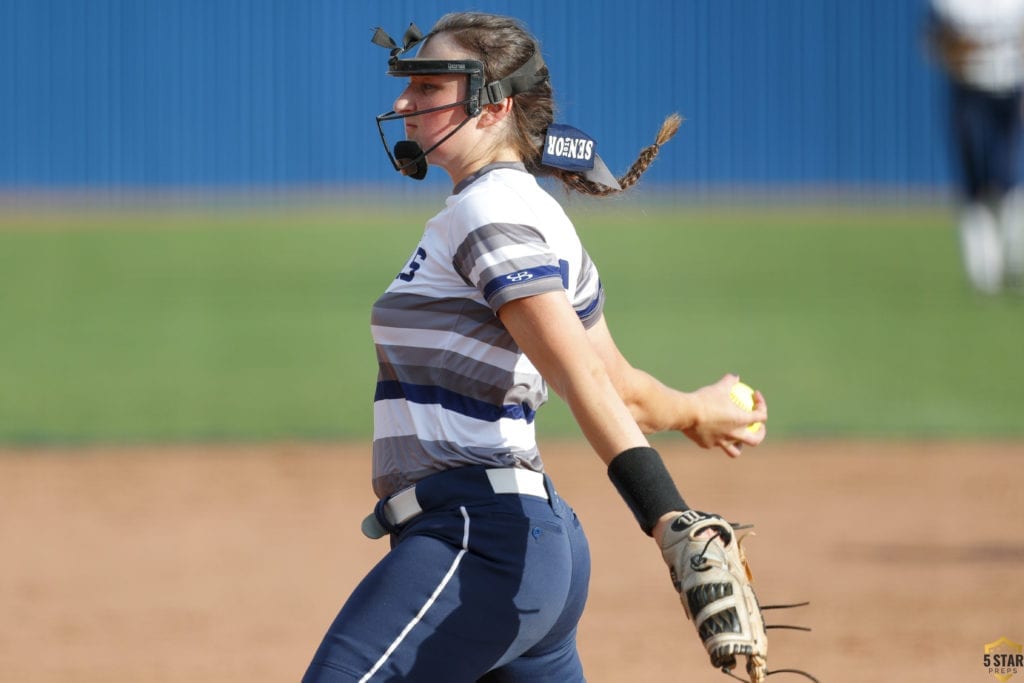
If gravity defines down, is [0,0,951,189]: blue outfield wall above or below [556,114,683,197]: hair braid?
above

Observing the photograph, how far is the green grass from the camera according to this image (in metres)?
11.8

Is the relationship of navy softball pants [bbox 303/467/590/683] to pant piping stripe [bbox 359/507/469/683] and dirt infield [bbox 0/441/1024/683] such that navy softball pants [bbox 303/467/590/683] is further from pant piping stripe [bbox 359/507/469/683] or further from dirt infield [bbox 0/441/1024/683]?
dirt infield [bbox 0/441/1024/683]

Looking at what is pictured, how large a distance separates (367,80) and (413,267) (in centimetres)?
2460

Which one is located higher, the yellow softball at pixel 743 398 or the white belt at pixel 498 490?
the yellow softball at pixel 743 398

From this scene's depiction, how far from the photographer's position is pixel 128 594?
6723 millimetres

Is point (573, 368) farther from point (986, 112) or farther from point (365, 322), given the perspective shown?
point (986, 112)

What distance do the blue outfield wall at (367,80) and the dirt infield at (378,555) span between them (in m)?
17.3

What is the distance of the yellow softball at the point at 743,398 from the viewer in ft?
11.7

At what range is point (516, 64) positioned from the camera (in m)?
3.13

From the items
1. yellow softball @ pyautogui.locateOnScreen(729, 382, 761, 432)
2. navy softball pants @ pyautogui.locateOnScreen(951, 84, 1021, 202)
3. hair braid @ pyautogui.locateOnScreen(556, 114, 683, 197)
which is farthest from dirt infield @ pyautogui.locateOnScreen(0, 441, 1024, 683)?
navy softball pants @ pyautogui.locateOnScreen(951, 84, 1021, 202)

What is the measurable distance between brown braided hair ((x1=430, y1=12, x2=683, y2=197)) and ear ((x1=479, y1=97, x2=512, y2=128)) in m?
0.02

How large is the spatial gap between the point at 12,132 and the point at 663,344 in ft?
55.9

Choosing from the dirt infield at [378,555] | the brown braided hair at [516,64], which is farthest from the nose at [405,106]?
the dirt infield at [378,555]

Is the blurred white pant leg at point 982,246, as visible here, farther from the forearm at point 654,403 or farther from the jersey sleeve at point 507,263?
the jersey sleeve at point 507,263
